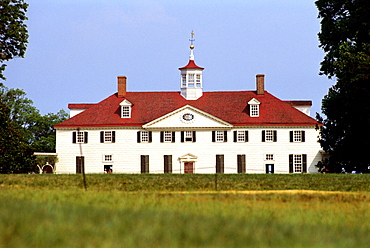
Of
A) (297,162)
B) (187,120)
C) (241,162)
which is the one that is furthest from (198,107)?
(297,162)

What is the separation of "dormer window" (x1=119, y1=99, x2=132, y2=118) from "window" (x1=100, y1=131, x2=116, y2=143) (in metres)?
2.22

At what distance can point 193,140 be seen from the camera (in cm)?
7988

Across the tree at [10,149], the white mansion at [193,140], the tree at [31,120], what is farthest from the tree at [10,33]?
the tree at [31,120]

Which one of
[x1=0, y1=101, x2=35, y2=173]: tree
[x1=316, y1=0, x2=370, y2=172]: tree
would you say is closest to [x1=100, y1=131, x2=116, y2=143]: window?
[x1=0, y1=101, x2=35, y2=173]: tree

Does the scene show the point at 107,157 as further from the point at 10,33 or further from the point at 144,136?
the point at 10,33

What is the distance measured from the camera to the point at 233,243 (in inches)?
475

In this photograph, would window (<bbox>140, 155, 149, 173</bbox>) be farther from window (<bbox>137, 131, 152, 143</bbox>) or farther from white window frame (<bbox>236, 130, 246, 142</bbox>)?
white window frame (<bbox>236, 130, 246, 142</bbox>)

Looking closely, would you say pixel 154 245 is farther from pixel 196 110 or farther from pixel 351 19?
pixel 196 110

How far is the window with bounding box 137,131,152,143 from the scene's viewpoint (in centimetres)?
8038

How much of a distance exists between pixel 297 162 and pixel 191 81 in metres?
14.5

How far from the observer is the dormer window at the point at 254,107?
80.8 meters

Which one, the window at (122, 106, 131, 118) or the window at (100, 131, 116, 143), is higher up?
the window at (122, 106, 131, 118)

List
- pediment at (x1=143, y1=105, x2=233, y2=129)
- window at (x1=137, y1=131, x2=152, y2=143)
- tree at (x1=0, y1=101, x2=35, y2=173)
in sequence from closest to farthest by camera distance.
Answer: tree at (x1=0, y1=101, x2=35, y2=173) < pediment at (x1=143, y1=105, x2=233, y2=129) < window at (x1=137, y1=131, x2=152, y2=143)

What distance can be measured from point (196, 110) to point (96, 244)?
6814cm
